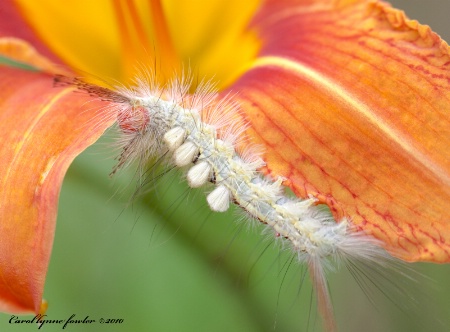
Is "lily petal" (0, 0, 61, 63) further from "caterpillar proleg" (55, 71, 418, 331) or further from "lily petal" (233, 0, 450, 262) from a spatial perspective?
"lily petal" (233, 0, 450, 262)

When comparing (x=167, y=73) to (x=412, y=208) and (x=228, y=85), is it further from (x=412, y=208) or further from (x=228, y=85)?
(x=412, y=208)

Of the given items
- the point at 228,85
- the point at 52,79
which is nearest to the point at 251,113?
the point at 228,85

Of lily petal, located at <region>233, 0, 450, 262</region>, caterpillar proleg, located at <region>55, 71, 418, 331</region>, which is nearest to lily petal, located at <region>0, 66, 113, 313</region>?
caterpillar proleg, located at <region>55, 71, 418, 331</region>

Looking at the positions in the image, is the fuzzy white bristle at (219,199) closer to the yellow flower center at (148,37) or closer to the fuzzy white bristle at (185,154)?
the fuzzy white bristle at (185,154)

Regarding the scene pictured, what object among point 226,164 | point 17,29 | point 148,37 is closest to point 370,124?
point 226,164

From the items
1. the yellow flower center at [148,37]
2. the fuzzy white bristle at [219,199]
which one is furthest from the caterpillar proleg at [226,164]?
the yellow flower center at [148,37]
